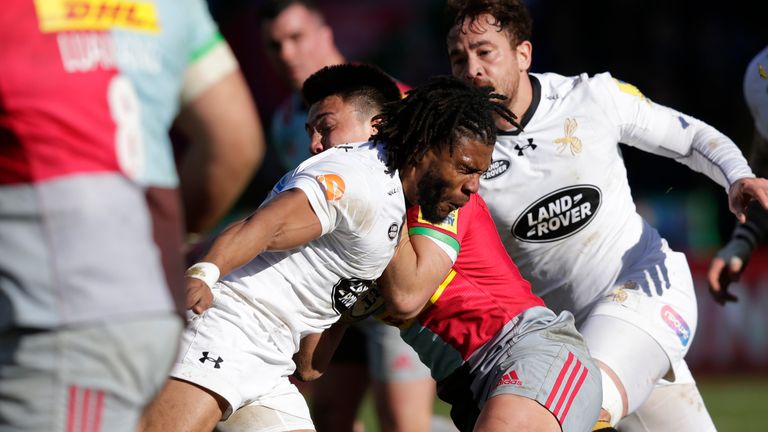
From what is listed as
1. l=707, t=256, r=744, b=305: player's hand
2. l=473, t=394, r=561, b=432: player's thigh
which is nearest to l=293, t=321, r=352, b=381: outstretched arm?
l=473, t=394, r=561, b=432: player's thigh

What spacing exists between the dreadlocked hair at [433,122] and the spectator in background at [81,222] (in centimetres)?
147

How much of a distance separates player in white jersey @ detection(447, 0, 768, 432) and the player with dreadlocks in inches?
17.4

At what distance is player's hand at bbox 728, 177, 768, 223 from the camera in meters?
4.66

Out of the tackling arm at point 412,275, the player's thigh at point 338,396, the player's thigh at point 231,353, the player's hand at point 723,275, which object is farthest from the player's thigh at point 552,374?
the player's thigh at point 338,396

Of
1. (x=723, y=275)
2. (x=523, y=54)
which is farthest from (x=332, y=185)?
(x=723, y=275)

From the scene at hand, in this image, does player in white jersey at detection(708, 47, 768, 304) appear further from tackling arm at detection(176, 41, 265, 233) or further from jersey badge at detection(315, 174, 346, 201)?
tackling arm at detection(176, 41, 265, 233)

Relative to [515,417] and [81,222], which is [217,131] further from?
[515,417]

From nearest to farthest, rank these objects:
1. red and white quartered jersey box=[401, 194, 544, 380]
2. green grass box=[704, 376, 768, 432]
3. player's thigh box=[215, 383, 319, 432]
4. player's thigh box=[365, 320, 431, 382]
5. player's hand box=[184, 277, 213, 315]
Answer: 1. player's hand box=[184, 277, 213, 315]
2. player's thigh box=[215, 383, 319, 432]
3. red and white quartered jersey box=[401, 194, 544, 380]
4. player's thigh box=[365, 320, 431, 382]
5. green grass box=[704, 376, 768, 432]

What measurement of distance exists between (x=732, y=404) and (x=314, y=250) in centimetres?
827

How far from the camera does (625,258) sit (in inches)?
203

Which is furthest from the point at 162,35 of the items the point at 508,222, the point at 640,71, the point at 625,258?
the point at 640,71

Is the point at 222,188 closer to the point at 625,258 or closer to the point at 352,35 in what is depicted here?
the point at 625,258

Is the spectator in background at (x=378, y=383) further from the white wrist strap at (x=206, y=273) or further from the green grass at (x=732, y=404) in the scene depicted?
the white wrist strap at (x=206, y=273)

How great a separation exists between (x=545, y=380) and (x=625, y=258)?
1247 mm
